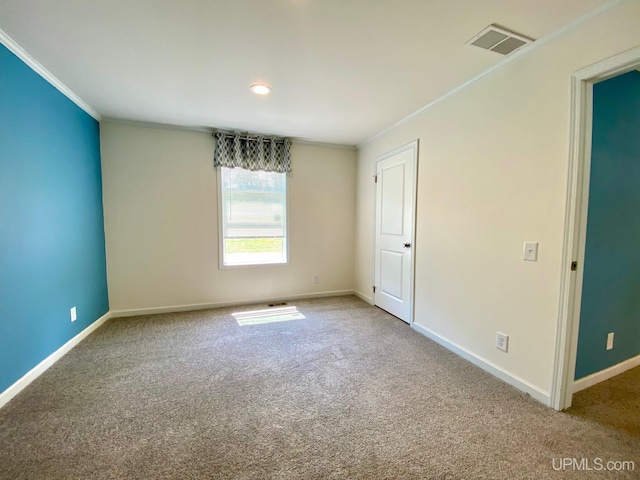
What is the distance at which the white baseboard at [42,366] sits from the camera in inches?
72.4

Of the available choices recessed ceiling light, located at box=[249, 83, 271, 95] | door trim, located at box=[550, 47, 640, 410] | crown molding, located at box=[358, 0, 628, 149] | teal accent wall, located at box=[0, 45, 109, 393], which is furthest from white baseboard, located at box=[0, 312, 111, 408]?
crown molding, located at box=[358, 0, 628, 149]

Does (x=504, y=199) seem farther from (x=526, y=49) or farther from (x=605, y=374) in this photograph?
(x=605, y=374)

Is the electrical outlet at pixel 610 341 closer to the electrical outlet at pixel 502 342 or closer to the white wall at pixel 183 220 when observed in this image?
the electrical outlet at pixel 502 342

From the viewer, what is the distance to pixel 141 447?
148cm

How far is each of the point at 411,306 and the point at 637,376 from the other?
1800 mm

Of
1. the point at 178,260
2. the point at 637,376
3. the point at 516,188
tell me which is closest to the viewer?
the point at 516,188

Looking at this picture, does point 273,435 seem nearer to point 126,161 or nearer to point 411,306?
point 411,306

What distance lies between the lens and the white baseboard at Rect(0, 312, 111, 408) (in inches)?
72.4

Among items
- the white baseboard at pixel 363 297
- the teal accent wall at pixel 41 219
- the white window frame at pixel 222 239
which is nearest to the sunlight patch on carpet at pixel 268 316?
the white window frame at pixel 222 239

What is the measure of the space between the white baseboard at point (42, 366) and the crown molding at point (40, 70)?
91.9 inches

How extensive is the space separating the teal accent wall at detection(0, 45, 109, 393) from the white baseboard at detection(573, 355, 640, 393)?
4058mm

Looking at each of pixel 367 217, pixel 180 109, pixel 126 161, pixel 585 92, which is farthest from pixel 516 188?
pixel 126 161

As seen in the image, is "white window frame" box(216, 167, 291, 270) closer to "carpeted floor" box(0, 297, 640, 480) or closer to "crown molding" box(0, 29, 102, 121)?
"carpeted floor" box(0, 297, 640, 480)

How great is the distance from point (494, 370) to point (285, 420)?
171 cm
